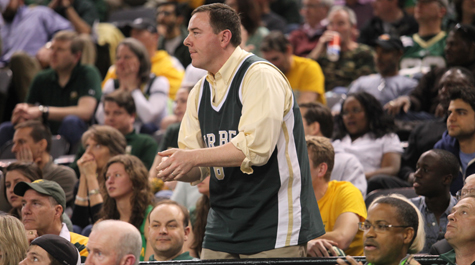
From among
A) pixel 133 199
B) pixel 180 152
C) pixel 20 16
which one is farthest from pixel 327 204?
pixel 20 16

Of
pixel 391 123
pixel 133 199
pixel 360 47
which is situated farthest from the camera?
pixel 360 47

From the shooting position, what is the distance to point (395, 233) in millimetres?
3451

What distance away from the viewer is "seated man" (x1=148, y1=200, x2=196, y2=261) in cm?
421

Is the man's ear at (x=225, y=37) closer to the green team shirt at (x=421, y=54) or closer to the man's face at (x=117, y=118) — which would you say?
the man's face at (x=117, y=118)

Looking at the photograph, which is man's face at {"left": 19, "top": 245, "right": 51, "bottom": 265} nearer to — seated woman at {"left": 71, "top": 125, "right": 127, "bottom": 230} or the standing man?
the standing man

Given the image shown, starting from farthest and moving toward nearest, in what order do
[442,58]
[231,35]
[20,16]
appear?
[20,16] → [442,58] → [231,35]

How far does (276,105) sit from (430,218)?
1875mm

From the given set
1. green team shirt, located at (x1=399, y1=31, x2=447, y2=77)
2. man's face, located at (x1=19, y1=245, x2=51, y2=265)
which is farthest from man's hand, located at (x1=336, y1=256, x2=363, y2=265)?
green team shirt, located at (x1=399, y1=31, x2=447, y2=77)

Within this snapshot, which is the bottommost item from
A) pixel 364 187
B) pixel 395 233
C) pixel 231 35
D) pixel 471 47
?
pixel 364 187

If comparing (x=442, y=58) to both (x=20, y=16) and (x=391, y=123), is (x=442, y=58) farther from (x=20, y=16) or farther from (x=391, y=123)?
(x=20, y=16)

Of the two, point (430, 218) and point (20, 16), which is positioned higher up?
point (20, 16)

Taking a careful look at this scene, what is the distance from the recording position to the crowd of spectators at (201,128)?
3568 millimetres

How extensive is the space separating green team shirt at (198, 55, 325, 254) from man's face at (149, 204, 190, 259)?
42.4 inches

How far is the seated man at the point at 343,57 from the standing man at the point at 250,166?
479 cm
